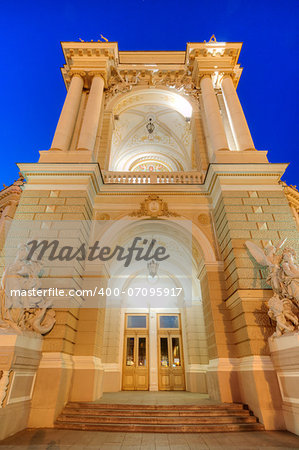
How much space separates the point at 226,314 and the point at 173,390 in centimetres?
542

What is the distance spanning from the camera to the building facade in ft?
15.8

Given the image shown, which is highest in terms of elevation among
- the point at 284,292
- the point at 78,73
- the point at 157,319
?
the point at 78,73

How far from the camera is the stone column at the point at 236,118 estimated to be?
27.2 feet

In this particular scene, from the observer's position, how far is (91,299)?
21.1 ft

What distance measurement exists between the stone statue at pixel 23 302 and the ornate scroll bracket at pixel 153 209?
3532mm

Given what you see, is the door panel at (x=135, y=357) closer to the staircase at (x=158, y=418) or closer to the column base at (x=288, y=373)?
the staircase at (x=158, y=418)

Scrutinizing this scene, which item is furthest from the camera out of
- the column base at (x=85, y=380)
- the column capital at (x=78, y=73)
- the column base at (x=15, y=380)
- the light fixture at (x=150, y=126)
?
the light fixture at (x=150, y=126)

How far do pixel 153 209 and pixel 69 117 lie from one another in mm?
4995

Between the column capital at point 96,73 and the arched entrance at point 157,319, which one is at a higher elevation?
the column capital at point 96,73

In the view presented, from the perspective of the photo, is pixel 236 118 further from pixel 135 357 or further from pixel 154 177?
pixel 135 357

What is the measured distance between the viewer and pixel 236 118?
901cm

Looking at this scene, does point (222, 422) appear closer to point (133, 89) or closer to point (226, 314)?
point (226, 314)

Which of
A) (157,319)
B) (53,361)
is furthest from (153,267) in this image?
(53,361)

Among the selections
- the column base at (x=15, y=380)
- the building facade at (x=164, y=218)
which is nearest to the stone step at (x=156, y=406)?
the building facade at (x=164, y=218)
